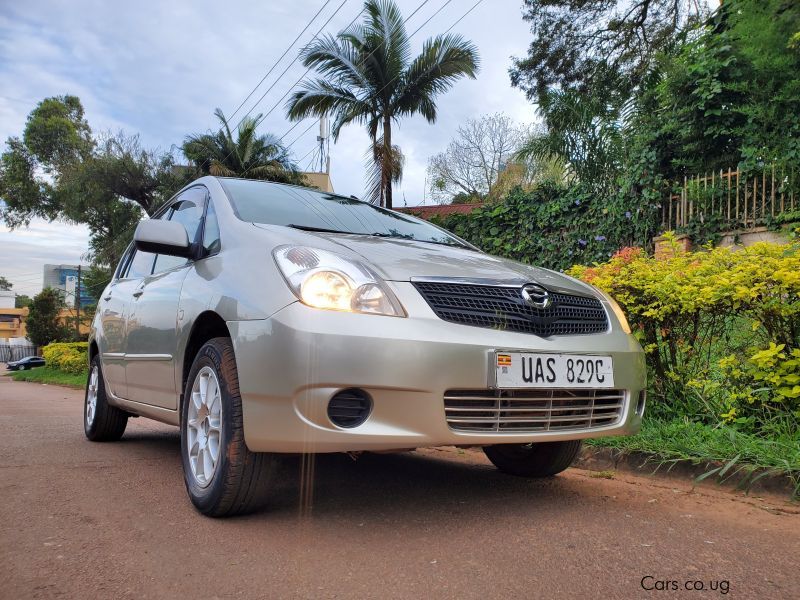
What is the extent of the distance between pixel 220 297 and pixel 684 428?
266 centimetres

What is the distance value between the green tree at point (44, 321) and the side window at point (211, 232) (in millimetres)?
44804

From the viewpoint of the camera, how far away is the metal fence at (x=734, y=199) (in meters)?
8.80

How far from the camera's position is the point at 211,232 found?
129 inches

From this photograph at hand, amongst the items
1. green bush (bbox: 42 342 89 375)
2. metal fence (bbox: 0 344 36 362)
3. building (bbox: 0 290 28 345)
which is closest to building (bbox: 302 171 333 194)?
green bush (bbox: 42 342 89 375)

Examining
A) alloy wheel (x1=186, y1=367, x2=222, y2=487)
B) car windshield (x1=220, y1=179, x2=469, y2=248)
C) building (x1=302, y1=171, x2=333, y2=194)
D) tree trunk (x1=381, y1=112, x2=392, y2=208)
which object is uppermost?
building (x1=302, y1=171, x2=333, y2=194)

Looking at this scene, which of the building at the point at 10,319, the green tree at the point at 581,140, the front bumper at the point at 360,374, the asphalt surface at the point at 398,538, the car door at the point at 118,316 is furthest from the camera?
the building at the point at 10,319

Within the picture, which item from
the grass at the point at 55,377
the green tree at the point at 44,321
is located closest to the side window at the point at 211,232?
the grass at the point at 55,377

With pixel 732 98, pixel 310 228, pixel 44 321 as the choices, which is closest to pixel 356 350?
pixel 310 228

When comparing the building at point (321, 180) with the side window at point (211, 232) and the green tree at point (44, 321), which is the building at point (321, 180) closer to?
the green tree at point (44, 321)

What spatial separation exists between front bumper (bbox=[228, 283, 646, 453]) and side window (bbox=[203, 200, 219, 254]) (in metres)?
0.83

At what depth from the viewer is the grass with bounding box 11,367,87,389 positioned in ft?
54.7

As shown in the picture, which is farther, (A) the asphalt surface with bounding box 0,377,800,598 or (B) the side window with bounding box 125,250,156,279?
(B) the side window with bounding box 125,250,156,279

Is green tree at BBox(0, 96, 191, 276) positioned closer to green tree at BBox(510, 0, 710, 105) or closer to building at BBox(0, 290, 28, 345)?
green tree at BBox(510, 0, 710, 105)

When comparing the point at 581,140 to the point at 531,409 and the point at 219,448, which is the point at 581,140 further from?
the point at 219,448
